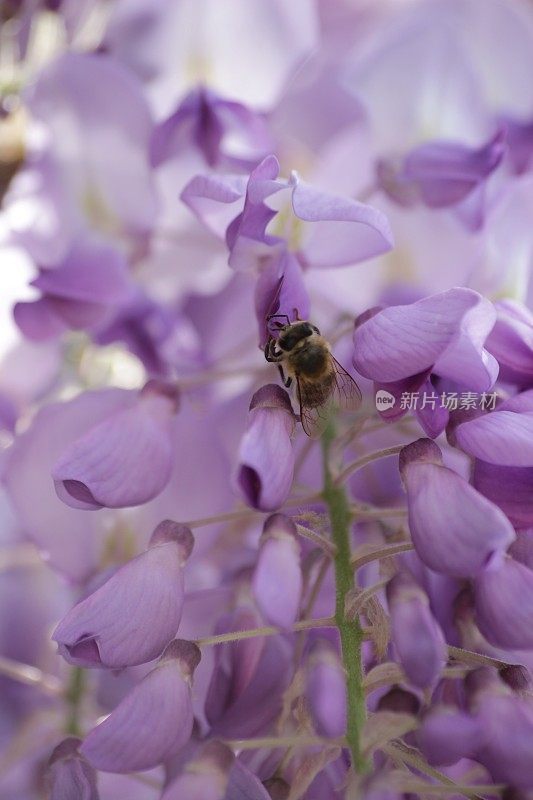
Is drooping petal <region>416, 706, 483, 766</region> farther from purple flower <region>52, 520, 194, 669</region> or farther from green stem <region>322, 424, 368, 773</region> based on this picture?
purple flower <region>52, 520, 194, 669</region>

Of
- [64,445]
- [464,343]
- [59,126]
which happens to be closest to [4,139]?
[59,126]

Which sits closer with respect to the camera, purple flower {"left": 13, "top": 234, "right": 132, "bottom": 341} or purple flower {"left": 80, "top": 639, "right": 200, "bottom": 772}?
purple flower {"left": 80, "top": 639, "right": 200, "bottom": 772}

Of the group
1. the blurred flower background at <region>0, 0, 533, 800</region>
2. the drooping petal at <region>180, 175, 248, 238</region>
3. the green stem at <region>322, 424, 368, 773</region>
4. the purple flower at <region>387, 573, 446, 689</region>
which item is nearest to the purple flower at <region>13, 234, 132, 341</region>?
the blurred flower background at <region>0, 0, 533, 800</region>

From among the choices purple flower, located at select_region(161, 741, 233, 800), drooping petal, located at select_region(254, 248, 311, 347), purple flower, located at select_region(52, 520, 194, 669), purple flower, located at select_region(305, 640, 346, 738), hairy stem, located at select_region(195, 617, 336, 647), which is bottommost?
purple flower, located at select_region(161, 741, 233, 800)

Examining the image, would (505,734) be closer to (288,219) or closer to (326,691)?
(326,691)

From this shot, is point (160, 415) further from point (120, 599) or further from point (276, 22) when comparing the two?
point (276, 22)

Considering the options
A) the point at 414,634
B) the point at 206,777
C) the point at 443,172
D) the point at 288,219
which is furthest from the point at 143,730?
the point at 443,172
